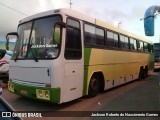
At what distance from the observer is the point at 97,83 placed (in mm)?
10164

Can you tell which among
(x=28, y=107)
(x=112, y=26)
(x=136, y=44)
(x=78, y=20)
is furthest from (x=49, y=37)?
(x=136, y=44)

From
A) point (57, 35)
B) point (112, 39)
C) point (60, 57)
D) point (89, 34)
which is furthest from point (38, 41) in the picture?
point (112, 39)

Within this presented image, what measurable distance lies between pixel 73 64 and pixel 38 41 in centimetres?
136

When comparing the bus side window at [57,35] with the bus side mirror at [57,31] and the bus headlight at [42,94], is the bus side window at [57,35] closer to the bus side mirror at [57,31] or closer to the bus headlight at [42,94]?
the bus side mirror at [57,31]

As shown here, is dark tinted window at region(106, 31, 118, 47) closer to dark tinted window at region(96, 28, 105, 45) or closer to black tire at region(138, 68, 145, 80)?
dark tinted window at region(96, 28, 105, 45)

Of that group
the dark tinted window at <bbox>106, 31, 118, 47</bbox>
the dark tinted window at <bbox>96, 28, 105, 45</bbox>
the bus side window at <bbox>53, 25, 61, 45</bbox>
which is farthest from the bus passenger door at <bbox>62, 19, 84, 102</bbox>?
the dark tinted window at <bbox>106, 31, 118, 47</bbox>

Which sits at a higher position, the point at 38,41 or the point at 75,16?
the point at 75,16

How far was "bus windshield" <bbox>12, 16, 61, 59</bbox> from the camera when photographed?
7.87m

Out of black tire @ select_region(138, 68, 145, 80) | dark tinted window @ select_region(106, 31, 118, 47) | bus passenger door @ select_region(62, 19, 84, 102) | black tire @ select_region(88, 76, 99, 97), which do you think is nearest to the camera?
bus passenger door @ select_region(62, 19, 84, 102)

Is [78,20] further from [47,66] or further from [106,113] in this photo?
[106,113]

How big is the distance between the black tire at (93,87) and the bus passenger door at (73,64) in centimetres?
86

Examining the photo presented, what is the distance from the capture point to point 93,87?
9797 millimetres

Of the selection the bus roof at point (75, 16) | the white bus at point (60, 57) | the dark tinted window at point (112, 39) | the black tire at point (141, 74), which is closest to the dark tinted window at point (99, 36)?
the white bus at point (60, 57)

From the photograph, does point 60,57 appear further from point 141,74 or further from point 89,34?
point 141,74
